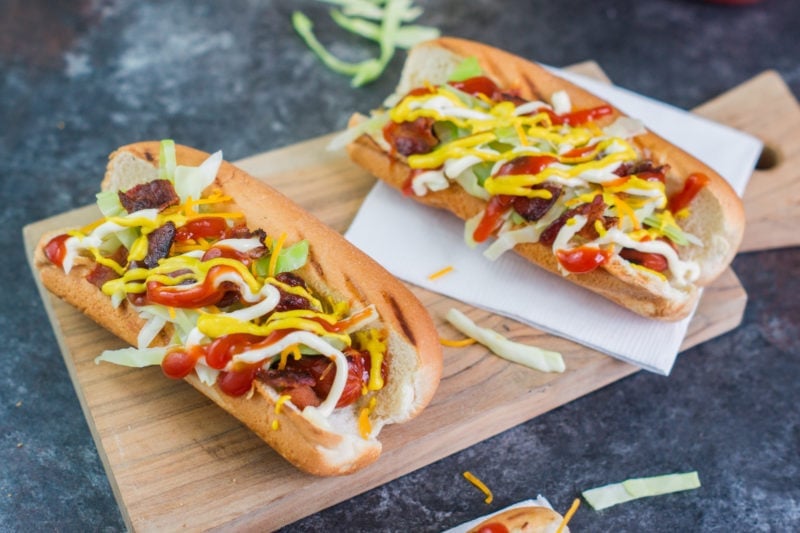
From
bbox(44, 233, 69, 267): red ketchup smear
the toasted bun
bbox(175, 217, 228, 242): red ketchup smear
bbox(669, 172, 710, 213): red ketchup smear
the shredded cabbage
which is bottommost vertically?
the toasted bun

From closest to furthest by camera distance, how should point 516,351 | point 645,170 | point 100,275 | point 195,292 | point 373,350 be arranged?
point 195,292
point 373,350
point 100,275
point 516,351
point 645,170

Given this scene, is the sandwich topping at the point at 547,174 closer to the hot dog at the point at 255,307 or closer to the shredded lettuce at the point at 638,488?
the hot dog at the point at 255,307

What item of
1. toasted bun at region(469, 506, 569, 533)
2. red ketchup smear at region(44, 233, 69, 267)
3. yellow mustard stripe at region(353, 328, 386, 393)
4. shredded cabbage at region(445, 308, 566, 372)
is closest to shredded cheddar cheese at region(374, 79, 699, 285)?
shredded cabbage at region(445, 308, 566, 372)

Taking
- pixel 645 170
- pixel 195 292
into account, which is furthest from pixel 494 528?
pixel 645 170

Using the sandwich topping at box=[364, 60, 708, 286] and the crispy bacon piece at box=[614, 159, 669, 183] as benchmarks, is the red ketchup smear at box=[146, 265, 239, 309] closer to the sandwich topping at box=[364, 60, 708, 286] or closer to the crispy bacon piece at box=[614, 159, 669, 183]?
the sandwich topping at box=[364, 60, 708, 286]

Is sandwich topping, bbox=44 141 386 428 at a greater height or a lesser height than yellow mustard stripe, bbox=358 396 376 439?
greater

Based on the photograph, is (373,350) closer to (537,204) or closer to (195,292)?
(195,292)

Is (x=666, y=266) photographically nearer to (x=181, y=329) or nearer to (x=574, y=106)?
(x=574, y=106)
